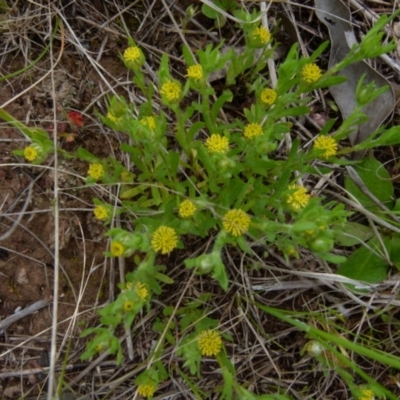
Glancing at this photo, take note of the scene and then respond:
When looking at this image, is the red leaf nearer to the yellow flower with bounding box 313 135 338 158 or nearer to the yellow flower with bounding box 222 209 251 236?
the yellow flower with bounding box 222 209 251 236

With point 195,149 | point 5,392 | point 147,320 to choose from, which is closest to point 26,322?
point 5,392

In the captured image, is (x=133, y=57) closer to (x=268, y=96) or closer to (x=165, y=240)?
(x=268, y=96)

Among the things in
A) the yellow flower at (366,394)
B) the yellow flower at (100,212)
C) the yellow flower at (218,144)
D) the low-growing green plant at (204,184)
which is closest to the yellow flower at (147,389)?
the low-growing green plant at (204,184)

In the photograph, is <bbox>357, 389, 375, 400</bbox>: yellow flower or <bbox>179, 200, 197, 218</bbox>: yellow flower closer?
<bbox>179, 200, 197, 218</bbox>: yellow flower

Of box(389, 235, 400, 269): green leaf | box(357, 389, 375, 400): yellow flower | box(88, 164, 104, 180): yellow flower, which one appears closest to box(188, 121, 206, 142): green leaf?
box(88, 164, 104, 180): yellow flower

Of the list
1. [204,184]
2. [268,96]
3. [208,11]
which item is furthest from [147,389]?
[208,11]

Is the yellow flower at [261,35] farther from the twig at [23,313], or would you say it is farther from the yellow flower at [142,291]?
the twig at [23,313]
